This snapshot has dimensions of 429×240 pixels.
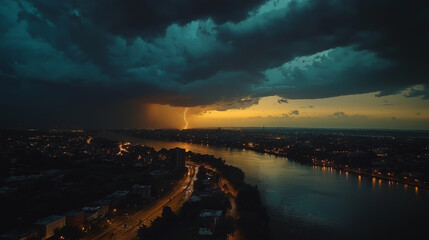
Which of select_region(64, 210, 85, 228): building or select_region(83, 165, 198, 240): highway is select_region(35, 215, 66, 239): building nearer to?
select_region(64, 210, 85, 228): building

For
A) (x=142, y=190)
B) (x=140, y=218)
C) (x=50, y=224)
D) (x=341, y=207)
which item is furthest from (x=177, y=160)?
(x=50, y=224)

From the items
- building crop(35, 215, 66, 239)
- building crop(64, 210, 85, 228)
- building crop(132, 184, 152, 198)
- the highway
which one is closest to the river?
the highway

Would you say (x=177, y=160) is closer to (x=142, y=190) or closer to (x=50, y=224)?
(x=142, y=190)

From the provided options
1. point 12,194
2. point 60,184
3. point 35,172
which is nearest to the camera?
point 12,194

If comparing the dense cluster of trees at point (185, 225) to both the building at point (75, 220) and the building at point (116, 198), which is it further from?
the building at point (116, 198)

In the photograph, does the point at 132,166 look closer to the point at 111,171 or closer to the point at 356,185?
the point at 111,171

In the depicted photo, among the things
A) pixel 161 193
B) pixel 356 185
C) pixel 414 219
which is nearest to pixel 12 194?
pixel 161 193

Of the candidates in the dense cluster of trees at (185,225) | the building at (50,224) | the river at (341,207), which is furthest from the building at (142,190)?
the river at (341,207)
